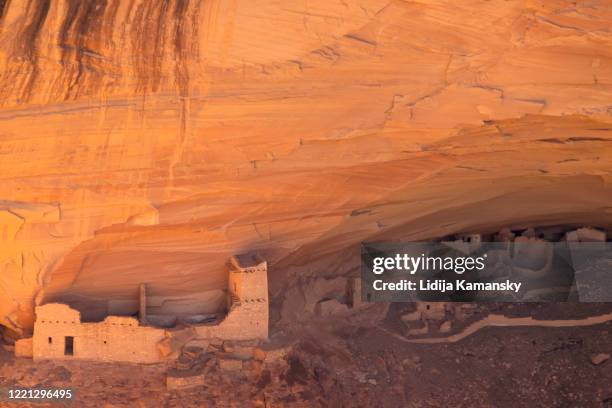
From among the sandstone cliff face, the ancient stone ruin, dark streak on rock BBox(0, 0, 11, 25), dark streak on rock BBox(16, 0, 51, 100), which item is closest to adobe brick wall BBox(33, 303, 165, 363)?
the ancient stone ruin

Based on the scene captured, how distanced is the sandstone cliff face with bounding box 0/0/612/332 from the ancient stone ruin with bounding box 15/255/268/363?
0.92ft

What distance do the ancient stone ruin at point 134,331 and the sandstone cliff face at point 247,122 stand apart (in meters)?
0.28

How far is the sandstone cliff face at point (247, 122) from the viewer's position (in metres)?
8.55

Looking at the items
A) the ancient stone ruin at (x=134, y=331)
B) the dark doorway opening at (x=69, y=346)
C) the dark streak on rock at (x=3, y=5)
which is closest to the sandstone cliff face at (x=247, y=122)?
the dark streak on rock at (x=3, y=5)

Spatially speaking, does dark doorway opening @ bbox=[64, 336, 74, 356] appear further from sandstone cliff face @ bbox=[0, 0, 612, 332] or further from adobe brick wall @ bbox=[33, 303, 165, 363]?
sandstone cliff face @ bbox=[0, 0, 612, 332]

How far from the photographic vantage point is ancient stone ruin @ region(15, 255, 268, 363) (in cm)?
982

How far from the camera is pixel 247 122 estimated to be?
9109 millimetres

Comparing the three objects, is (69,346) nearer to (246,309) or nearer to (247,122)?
(246,309)

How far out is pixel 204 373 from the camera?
32.4 ft

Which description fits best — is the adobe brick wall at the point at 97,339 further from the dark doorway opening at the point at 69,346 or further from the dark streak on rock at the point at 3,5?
the dark streak on rock at the point at 3,5

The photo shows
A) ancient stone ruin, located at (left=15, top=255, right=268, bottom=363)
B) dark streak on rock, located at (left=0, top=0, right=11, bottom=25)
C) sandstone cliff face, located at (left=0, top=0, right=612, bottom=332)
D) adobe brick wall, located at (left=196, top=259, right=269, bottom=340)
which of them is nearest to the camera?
dark streak on rock, located at (left=0, top=0, right=11, bottom=25)

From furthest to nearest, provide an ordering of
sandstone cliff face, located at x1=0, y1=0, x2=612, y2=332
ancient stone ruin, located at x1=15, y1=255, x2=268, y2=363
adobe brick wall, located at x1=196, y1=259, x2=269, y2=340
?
adobe brick wall, located at x1=196, y1=259, x2=269, y2=340 → ancient stone ruin, located at x1=15, y1=255, x2=268, y2=363 → sandstone cliff face, located at x1=0, y1=0, x2=612, y2=332

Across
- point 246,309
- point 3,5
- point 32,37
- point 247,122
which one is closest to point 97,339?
point 246,309

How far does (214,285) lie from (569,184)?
3.95 metres
